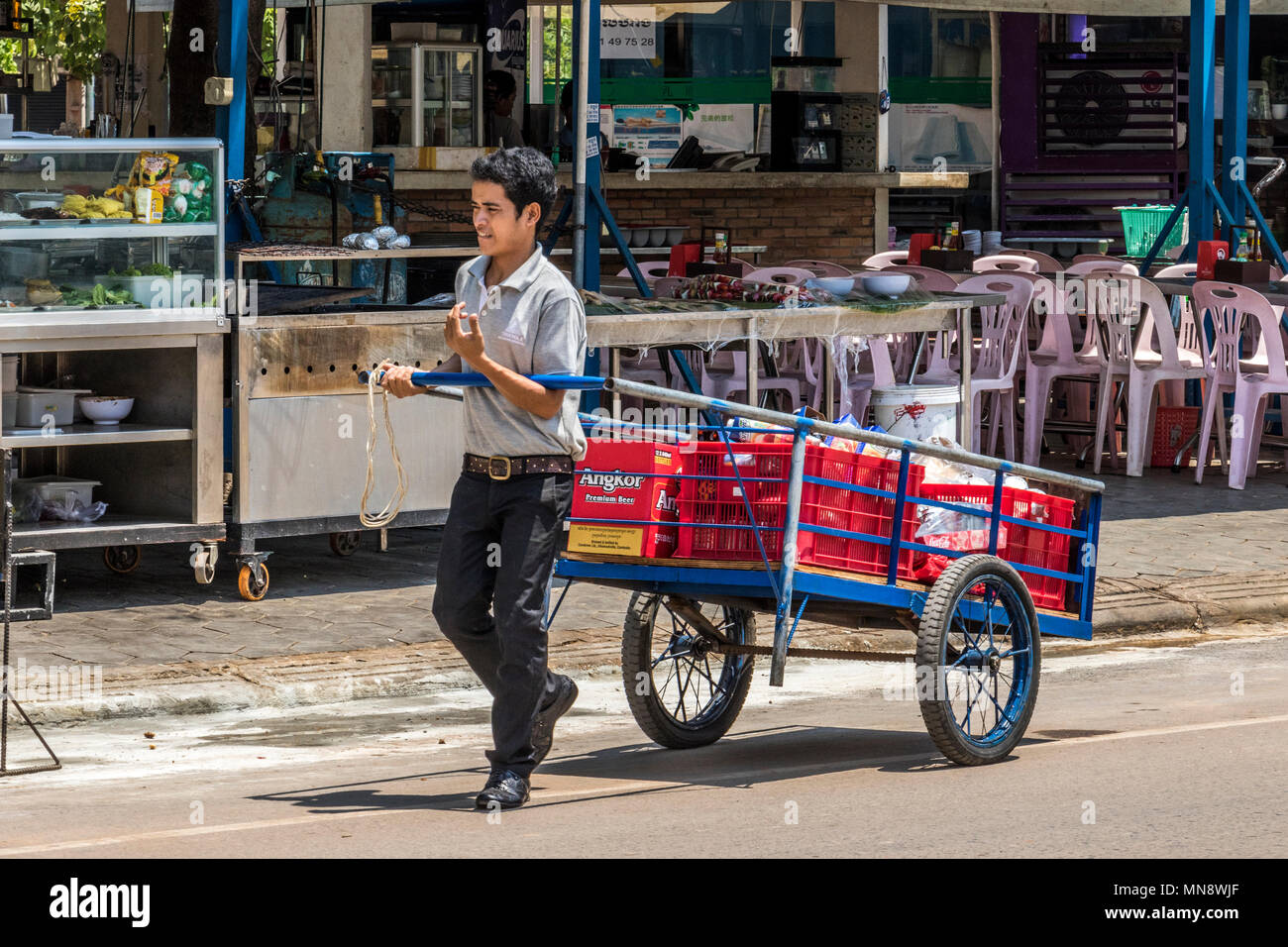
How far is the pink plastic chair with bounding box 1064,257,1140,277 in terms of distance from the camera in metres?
14.0

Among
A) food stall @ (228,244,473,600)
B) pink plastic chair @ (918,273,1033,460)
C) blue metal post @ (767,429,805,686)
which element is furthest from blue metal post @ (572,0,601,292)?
blue metal post @ (767,429,805,686)

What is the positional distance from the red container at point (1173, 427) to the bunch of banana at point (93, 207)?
24.7ft

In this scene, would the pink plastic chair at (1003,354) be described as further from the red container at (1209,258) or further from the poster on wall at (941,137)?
the poster on wall at (941,137)

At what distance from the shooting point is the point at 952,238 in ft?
57.4

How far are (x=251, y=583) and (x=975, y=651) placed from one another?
4104 mm

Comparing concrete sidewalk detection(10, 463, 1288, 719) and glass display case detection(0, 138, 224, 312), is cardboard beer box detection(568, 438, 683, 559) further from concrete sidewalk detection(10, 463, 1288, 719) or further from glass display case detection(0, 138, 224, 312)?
glass display case detection(0, 138, 224, 312)

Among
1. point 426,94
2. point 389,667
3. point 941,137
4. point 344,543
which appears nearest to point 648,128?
point 941,137

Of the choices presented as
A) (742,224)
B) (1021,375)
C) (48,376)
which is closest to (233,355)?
(48,376)

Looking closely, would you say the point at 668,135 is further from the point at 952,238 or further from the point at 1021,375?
the point at 1021,375

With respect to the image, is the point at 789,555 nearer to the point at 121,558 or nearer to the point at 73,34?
the point at 121,558

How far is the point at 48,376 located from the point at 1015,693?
216 inches

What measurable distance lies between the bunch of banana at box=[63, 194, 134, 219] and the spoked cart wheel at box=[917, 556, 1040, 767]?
457 cm

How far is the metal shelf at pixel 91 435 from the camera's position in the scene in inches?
362

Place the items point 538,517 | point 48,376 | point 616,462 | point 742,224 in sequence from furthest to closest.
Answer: point 742,224
point 48,376
point 616,462
point 538,517
